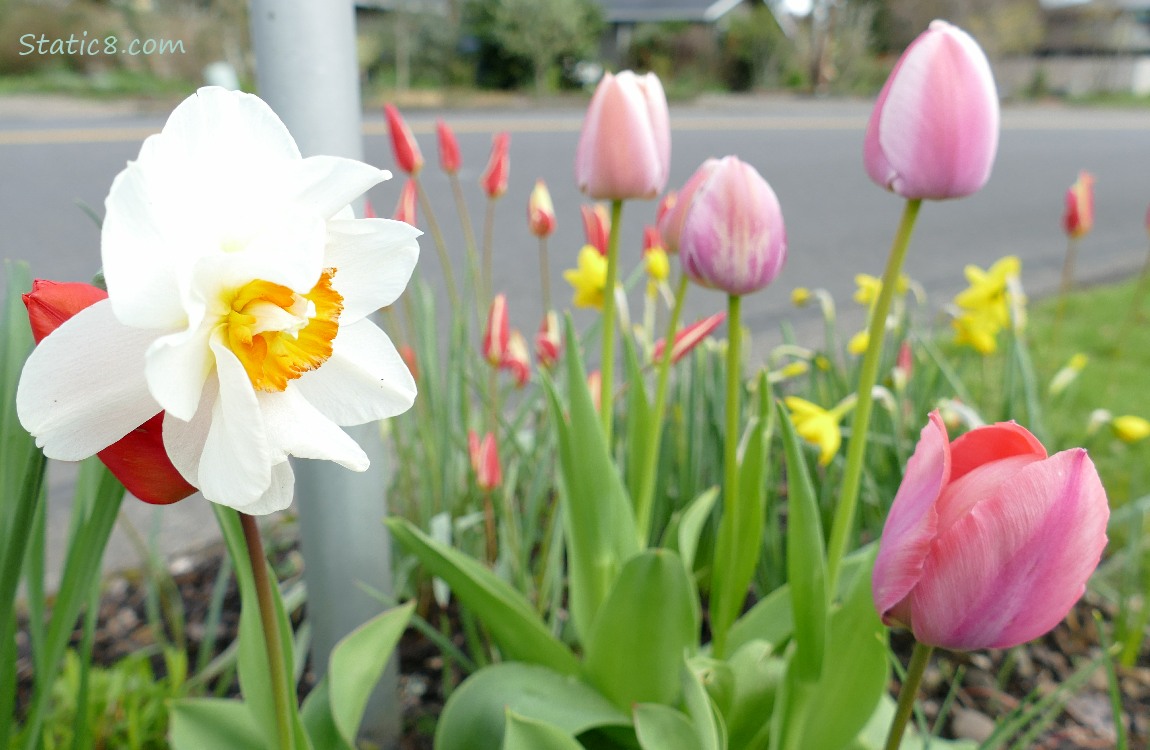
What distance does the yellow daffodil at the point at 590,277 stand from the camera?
150 centimetres

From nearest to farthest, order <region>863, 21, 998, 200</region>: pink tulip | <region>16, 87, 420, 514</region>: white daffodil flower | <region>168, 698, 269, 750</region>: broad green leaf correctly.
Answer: <region>16, 87, 420, 514</region>: white daffodil flower
<region>863, 21, 998, 200</region>: pink tulip
<region>168, 698, 269, 750</region>: broad green leaf

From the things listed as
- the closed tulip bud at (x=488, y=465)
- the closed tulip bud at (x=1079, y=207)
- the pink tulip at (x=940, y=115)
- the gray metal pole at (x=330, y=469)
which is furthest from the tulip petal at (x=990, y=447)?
the closed tulip bud at (x=1079, y=207)

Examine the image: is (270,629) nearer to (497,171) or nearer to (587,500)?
(587,500)

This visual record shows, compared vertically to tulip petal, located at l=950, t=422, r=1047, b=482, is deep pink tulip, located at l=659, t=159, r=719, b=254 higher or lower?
higher

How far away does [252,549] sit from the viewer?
596mm

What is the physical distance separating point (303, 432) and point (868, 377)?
58 cm

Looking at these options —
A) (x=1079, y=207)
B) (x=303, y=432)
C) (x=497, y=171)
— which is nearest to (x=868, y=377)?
(x=303, y=432)

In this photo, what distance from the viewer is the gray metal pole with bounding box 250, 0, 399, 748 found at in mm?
951

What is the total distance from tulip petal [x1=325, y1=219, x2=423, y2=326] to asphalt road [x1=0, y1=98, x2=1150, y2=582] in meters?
1.63

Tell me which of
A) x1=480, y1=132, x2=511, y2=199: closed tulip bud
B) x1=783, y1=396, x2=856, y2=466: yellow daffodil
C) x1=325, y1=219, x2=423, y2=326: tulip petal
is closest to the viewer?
x1=325, y1=219, x2=423, y2=326: tulip petal

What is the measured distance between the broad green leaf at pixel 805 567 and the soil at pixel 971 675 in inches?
22.8

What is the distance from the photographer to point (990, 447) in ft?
2.10

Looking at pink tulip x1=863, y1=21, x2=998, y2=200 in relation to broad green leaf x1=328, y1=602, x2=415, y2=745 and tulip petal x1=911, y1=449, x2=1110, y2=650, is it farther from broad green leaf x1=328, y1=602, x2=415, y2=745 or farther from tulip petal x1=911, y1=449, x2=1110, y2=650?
broad green leaf x1=328, y1=602, x2=415, y2=745

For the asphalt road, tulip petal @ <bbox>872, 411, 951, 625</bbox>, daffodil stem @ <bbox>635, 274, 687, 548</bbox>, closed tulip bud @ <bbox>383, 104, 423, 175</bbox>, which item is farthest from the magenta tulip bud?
the asphalt road
